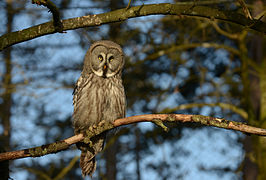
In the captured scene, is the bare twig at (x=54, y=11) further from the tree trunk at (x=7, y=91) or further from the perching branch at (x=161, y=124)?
the tree trunk at (x=7, y=91)

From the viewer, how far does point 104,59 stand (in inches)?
149

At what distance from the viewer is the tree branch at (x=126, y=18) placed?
7.89 feet

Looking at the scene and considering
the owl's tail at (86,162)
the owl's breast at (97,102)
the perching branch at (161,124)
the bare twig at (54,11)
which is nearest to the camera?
the bare twig at (54,11)

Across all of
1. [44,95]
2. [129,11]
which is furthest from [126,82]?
[129,11]

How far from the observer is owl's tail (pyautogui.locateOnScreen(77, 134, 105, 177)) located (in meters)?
3.64

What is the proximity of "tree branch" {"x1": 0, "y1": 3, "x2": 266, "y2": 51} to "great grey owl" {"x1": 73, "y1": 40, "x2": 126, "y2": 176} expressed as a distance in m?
1.03

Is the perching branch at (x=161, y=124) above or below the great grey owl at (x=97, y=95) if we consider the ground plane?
below

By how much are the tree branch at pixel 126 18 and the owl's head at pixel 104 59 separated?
1131mm

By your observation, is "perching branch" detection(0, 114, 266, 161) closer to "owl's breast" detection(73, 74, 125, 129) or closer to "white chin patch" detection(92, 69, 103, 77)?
"owl's breast" detection(73, 74, 125, 129)

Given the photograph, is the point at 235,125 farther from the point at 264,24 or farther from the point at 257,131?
the point at 264,24

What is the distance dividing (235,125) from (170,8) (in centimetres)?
100

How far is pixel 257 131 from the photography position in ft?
7.66

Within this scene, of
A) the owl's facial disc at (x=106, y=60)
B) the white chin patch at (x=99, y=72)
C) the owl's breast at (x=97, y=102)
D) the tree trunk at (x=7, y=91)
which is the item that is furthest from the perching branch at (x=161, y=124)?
the tree trunk at (x=7, y=91)

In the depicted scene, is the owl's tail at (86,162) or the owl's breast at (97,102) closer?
the owl's breast at (97,102)
